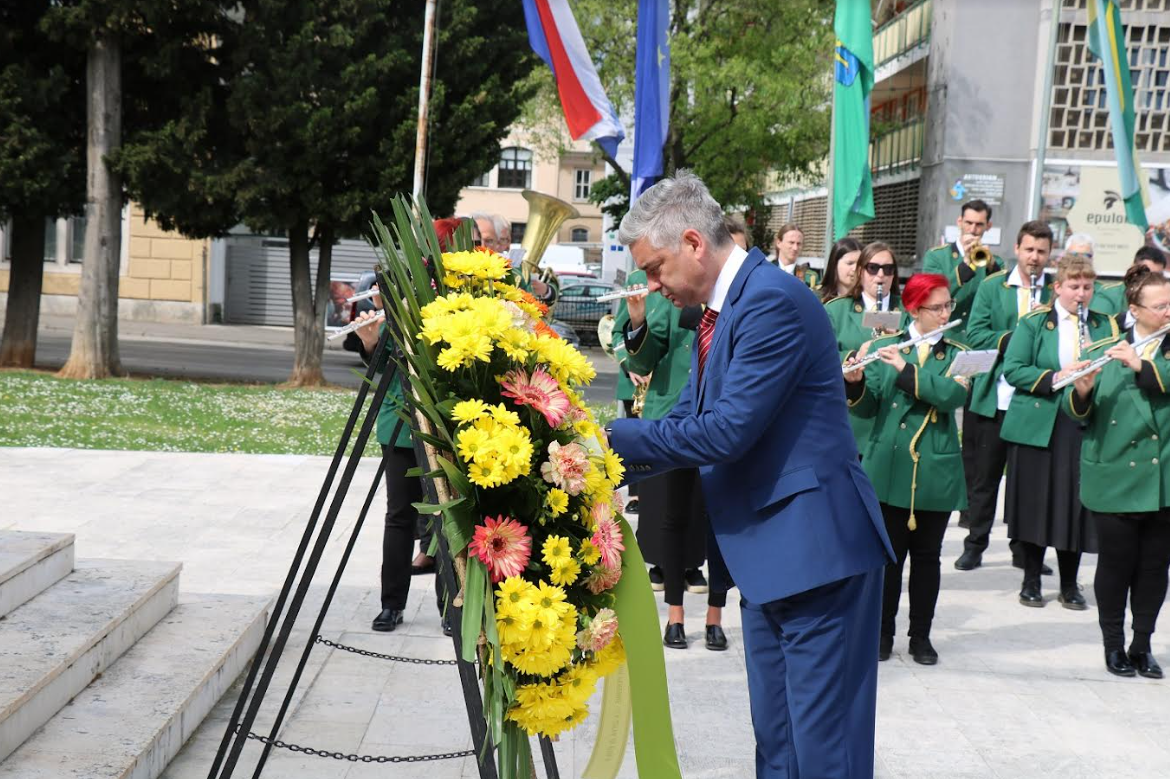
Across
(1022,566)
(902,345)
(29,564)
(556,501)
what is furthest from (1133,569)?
(29,564)

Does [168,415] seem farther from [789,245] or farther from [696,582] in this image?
[789,245]

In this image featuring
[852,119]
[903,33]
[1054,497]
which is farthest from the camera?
[903,33]

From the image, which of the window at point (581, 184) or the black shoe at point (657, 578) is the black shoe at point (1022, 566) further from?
the window at point (581, 184)

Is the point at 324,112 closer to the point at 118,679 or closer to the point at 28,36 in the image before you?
the point at 28,36

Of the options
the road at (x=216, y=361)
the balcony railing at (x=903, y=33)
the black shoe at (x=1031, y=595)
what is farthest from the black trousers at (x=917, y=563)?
the balcony railing at (x=903, y=33)

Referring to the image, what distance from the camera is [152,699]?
4.68 metres

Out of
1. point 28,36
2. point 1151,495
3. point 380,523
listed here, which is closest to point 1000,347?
Result: point 1151,495

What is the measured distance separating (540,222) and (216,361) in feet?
58.1

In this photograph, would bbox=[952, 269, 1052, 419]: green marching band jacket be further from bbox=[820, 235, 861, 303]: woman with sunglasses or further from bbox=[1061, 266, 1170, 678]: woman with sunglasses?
bbox=[1061, 266, 1170, 678]: woman with sunglasses

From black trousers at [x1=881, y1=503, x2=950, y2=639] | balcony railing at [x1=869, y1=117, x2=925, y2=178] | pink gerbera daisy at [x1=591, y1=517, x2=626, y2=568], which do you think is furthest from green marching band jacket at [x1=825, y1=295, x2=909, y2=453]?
balcony railing at [x1=869, y1=117, x2=925, y2=178]

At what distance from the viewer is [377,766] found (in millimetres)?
4641

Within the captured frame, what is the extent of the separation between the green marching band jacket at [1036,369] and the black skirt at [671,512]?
2.10m

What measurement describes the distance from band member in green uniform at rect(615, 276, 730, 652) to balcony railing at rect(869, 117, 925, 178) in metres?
21.6

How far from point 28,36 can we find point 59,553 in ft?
47.2
